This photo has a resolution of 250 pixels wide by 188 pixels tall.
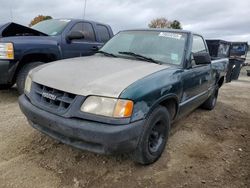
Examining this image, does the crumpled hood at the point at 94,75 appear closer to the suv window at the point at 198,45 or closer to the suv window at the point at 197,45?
the suv window at the point at 197,45

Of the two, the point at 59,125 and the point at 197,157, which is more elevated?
the point at 59,125

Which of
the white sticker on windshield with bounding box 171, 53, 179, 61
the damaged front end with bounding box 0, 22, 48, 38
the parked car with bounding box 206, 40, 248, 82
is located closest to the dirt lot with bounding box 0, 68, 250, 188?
the white sticker on windshield with bounding box 171, 53, 179, 61

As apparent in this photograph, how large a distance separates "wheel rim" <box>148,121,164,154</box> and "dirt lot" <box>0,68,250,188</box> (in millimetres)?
205

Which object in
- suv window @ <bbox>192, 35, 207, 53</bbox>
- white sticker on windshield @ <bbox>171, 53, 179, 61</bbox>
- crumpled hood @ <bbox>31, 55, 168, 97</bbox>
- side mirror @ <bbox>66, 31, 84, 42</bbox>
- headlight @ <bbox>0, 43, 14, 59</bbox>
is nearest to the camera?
crumpled hood @ <bbox>31, 55, 168, 97</bbox>

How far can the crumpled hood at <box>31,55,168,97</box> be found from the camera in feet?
8.69

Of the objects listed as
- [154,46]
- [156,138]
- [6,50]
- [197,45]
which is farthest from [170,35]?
[6,50]

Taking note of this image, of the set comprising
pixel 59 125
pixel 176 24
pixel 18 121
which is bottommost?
pixel 18 121

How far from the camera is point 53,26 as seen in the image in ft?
21.3

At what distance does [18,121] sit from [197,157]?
2.85 meters

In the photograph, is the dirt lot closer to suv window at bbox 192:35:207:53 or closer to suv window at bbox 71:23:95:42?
suv window at bbox 192:35:207:53

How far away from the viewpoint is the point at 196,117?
5.32m

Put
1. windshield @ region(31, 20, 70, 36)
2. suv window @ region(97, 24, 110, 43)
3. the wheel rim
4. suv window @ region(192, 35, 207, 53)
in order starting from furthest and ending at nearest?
suv window @ region(97, 24, 110, 43), windshield @ region(31, 20, 70, 36), suv window @ region(192, 35, 207, 53), the wheel rim

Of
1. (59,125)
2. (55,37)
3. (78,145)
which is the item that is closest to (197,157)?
(78,145)

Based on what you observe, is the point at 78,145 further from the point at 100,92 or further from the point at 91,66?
the point at 91,66
